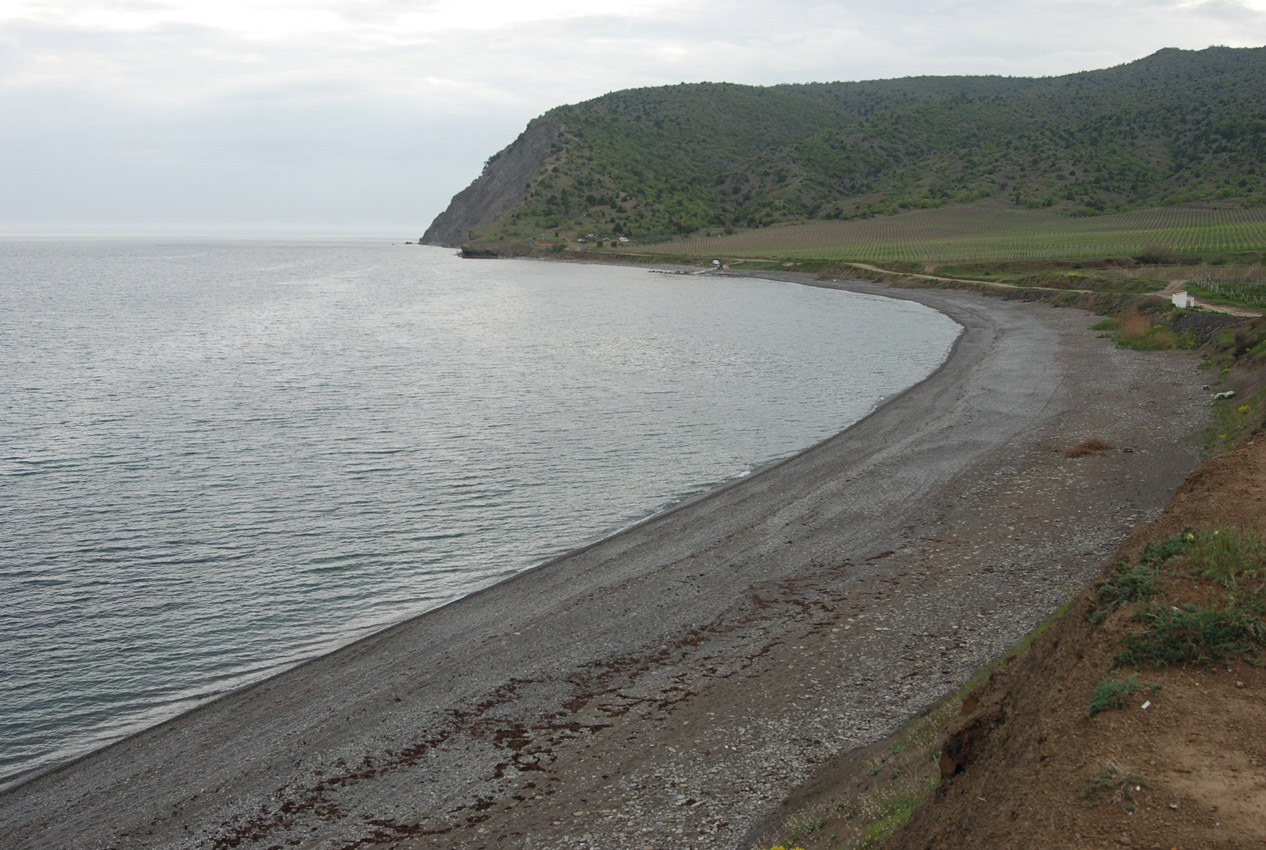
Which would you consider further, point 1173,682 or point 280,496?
point 280,496

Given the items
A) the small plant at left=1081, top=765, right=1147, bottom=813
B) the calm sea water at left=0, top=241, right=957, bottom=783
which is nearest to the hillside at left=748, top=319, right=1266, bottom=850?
the small plant at left=1081, top=765, right=1147, bottom=813

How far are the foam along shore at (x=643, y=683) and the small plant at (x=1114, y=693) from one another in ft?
12.0

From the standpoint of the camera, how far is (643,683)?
12992 millimetres

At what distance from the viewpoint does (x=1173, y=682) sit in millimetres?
7543

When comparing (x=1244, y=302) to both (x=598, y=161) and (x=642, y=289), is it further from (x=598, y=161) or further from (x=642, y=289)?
(x=598, y=161)

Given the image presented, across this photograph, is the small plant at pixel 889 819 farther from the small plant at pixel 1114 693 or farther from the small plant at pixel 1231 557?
the small plant at pixel 1231 557

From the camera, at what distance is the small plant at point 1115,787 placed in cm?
619

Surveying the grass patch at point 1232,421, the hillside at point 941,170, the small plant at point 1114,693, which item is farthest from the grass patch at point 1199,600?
the hillside at point 941,170

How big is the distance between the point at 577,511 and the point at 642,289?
79585mm

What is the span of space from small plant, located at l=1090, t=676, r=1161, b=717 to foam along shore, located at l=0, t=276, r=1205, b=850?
3.65 meters

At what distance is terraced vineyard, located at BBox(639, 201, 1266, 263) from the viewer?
279 ft

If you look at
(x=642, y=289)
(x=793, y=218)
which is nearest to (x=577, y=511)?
(x=642, y=289)

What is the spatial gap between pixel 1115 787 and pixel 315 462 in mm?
24042

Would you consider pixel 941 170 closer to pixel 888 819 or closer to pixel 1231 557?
pixel 1231 557
